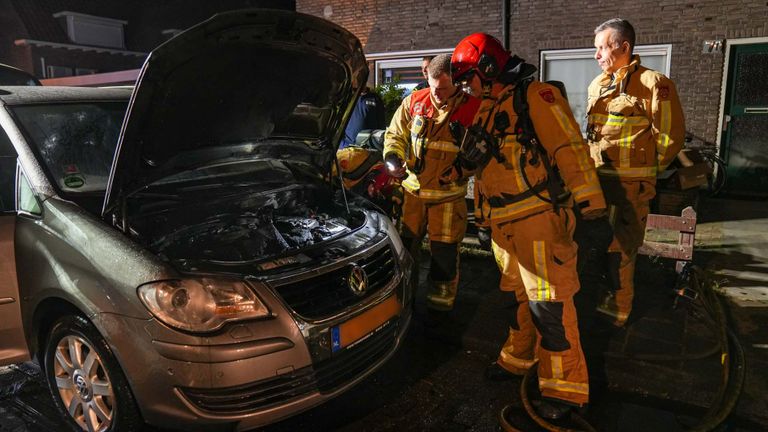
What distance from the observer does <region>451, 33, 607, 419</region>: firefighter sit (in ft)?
8.66

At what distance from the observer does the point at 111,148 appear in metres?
3.15

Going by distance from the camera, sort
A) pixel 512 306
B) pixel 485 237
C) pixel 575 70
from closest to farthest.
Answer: pixel 512 306 → pixel 485 237 → pixel 575 70

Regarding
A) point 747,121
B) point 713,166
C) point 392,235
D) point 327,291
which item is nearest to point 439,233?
point 392,235

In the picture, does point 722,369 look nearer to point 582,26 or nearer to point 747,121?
point 747,121

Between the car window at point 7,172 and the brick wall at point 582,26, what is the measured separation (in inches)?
318

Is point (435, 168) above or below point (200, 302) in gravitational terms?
above

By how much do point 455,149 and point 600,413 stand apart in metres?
1.83

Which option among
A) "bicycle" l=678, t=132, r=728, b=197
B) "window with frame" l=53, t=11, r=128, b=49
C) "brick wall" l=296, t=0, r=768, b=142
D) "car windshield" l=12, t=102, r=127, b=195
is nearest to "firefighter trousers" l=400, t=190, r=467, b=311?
"car windshield" l=12, t=102, r=127, b=195

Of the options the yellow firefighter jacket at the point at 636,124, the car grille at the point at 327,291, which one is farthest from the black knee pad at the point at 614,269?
the car grille at the point at 327,291

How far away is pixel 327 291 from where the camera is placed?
8.11ft

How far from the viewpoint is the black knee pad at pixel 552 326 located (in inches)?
105

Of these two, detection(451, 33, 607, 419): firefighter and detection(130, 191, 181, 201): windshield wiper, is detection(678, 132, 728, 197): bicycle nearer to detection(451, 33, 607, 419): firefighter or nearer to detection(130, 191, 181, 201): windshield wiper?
detection(451, 33, 607, 419): firefighter

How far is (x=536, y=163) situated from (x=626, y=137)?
1.29 m

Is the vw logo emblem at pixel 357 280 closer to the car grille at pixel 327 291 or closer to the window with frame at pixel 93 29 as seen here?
the car grille at pixel 327 291
